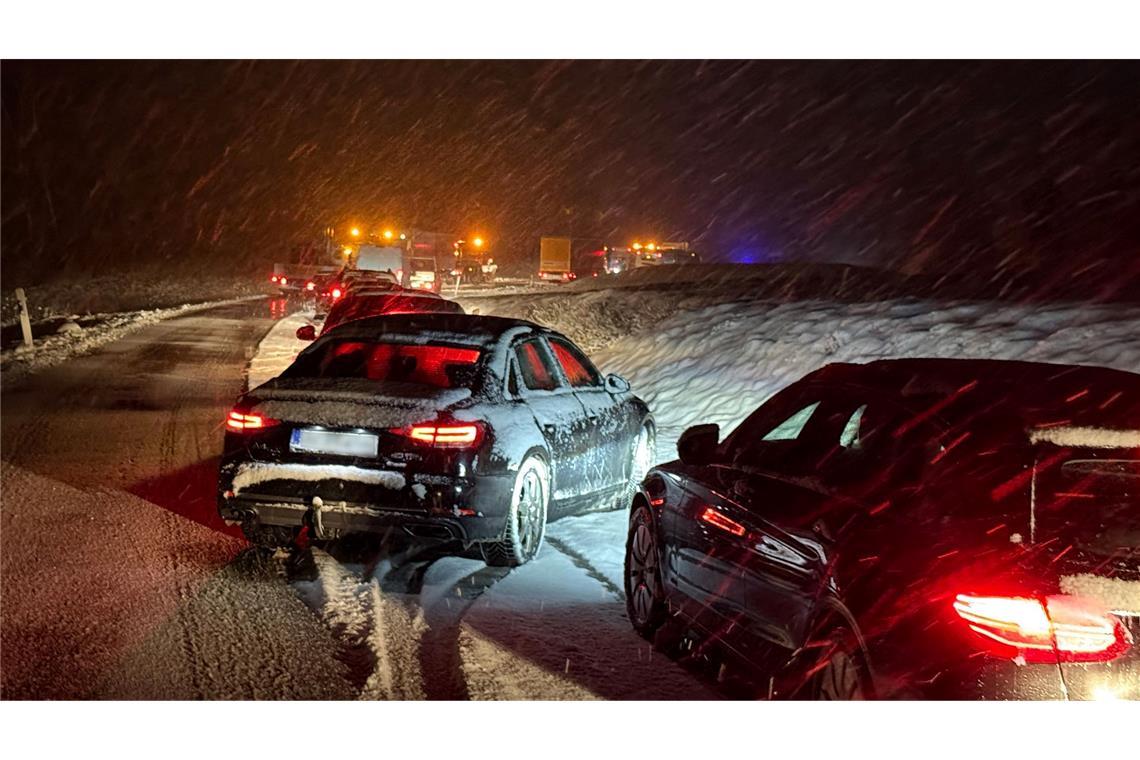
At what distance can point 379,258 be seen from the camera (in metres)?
44.3

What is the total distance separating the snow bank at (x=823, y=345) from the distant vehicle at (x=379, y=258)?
2545cm

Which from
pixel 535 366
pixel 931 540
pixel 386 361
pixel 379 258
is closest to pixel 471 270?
pixel 379 258

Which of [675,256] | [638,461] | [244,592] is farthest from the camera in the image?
[675,256]

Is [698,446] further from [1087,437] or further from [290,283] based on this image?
[290,283]

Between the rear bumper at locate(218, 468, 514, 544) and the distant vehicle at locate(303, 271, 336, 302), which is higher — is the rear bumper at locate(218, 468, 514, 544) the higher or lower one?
the higher one

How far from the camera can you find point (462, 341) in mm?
7617

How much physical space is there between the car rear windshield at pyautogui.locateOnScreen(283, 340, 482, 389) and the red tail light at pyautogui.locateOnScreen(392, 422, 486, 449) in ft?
2.19

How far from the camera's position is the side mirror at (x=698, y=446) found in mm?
5594

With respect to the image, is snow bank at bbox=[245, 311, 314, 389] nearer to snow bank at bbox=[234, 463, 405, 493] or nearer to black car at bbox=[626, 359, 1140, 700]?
snow bank at bbox=[234, 463, 405, 493]

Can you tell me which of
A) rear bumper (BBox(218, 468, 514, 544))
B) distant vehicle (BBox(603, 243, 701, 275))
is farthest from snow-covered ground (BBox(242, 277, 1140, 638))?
distant vehicle (BBox(603, 243, 701, 275))

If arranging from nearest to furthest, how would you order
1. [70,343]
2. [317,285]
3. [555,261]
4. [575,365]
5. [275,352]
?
[575,365], [275,352], [70,343], [317,285], [555,261]

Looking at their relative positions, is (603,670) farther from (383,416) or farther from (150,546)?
(150,546)

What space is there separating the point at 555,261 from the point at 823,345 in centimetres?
4925

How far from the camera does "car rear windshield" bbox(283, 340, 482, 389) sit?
7477 millimetres
